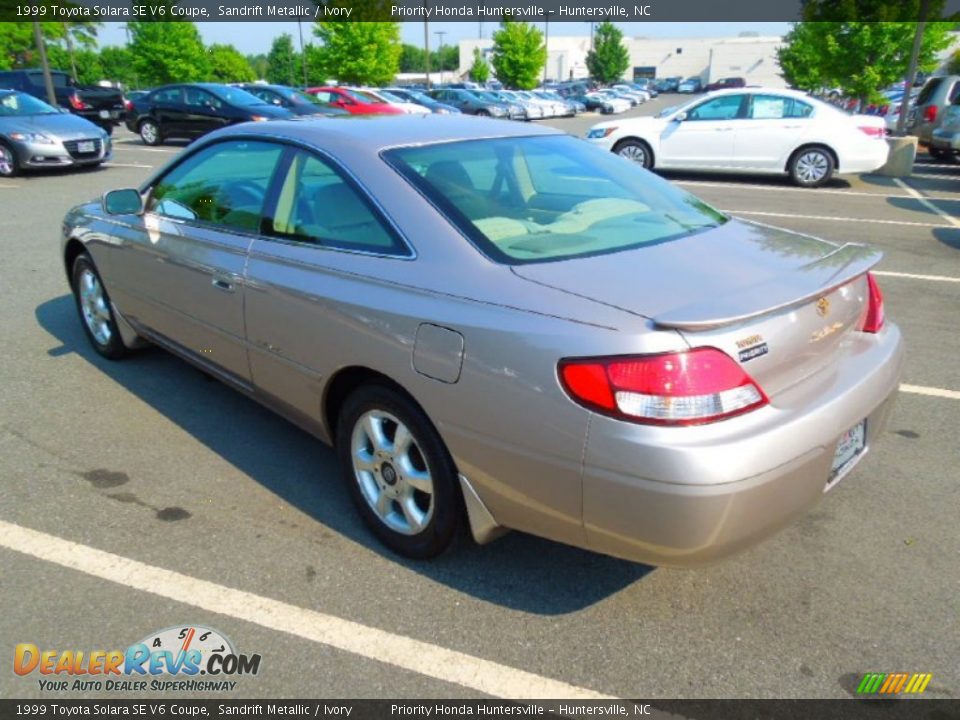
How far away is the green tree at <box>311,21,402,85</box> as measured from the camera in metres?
38.5

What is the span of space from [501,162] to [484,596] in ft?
5.86

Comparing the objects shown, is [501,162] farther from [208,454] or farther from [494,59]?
[494,59]

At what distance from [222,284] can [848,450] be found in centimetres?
264

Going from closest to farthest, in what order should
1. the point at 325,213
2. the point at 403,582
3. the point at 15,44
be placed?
the point at 403,582
the point at 325,213
the point at 15,44

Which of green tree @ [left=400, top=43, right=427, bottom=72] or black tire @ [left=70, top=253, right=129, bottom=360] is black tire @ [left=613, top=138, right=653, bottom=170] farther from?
green tree @ [left=400, top=43, right=427, bottom=72]

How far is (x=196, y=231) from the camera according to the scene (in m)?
3.59

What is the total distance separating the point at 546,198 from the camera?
3.11 meters

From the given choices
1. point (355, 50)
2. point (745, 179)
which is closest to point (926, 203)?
point (745, 179)

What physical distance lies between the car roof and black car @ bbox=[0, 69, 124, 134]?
20563mm

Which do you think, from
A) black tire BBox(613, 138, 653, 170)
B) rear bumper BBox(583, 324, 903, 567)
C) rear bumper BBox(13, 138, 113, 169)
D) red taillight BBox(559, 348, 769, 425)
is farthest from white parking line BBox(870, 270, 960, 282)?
rear bumper BBox(13, 138, 113, 169)

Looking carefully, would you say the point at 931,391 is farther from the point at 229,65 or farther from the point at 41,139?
the point at 229,65

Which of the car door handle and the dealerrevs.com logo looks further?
the car door handle

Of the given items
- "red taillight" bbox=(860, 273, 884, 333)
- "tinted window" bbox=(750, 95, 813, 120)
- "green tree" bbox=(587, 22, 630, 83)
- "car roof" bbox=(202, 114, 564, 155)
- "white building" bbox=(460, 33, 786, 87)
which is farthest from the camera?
"white building" bbox=(460, 33, 786, 87)

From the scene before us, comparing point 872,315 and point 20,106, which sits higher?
point 872,315
